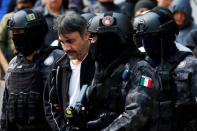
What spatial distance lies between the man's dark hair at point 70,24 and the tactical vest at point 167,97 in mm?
940

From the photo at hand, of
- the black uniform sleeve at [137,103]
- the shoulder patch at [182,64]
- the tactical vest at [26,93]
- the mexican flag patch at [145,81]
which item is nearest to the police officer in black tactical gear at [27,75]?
the tactical vest at [26,93]

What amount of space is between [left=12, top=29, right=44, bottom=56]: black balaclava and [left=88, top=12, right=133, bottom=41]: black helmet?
1563 mm

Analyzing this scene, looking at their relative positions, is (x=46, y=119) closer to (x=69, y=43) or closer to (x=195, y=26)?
(x=69, y=43)

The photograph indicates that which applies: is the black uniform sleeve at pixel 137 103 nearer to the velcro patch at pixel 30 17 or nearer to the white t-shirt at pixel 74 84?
the white t-shirt at pixel 74 84

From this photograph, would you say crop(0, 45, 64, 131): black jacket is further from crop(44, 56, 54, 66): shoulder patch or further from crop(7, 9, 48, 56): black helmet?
crop(7, 9, 48, 56): black helmet

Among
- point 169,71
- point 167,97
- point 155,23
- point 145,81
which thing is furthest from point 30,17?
point 145,81

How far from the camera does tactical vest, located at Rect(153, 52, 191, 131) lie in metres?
5.63

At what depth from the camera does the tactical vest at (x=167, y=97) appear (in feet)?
18.5

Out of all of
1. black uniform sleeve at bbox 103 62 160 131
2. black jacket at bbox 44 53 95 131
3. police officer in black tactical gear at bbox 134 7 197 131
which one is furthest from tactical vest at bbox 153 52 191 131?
black uniform sleeve at bbox 103 62 160 131

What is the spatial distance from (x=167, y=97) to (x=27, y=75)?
62.2 inches

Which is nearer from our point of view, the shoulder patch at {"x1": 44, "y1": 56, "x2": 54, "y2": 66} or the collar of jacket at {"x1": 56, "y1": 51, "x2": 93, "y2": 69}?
the collar of jacket at {"x1": 56, "y1": 51, "x2": 93, "y2": 69}

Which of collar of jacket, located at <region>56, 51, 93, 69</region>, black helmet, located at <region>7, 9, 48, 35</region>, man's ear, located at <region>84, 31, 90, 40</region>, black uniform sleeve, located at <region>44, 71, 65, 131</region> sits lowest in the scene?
black uniform sleeve, located at <region>44, 71, 65, 131</region>

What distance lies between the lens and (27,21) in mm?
6426

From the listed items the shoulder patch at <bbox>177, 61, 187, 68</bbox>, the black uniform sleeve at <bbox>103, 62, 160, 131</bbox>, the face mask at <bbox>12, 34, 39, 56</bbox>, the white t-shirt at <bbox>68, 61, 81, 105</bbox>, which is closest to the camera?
the black uniform sleeve at <bbox>103, 62, 160, 131</bbox>
